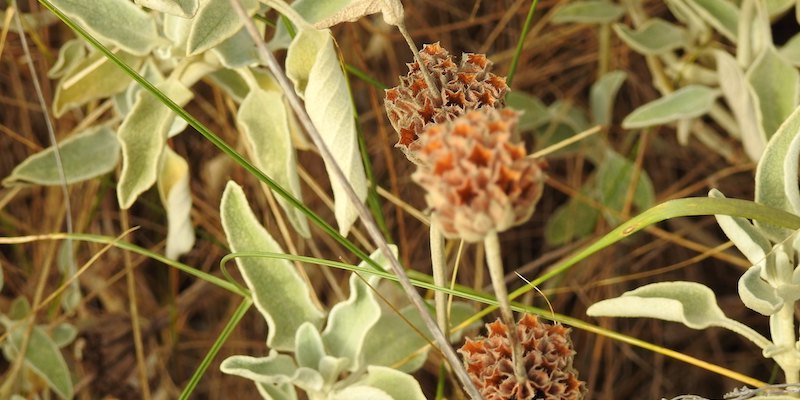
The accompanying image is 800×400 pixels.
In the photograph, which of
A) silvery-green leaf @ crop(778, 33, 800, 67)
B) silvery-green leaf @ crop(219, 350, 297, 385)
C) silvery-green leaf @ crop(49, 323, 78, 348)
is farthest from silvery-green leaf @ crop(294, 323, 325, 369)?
silvery-green leaf @ crop(778, 33, 800, 67)

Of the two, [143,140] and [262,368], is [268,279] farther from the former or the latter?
[143,140]

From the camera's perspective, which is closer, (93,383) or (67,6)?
(67,6)

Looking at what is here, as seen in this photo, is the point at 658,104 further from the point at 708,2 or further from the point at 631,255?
the point at 631,255

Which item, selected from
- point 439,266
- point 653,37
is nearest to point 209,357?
point 439,266

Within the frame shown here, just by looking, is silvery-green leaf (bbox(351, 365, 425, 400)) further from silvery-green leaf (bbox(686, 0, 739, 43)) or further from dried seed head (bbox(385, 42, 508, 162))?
silvery-green leaf (bbox(686, 0, 739, 43))

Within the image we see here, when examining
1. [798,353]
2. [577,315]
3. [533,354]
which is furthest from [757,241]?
[577,315]
